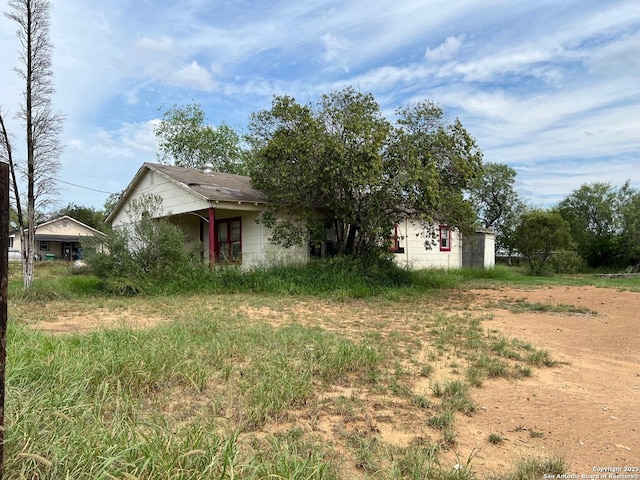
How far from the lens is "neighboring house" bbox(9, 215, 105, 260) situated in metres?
41.8

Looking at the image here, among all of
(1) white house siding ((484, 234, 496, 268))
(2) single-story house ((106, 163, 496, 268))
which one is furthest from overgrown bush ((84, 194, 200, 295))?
(1) white house siding ((484, 234, 496, 268))

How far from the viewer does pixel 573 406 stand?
3848 millimetres

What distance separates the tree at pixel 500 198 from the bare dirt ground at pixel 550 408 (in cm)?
3083

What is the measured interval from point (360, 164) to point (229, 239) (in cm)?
671

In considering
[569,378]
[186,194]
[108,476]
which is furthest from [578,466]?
[186,194]

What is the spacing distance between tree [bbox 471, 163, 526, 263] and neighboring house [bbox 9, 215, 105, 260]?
3423 centimetres

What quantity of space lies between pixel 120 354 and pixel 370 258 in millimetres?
10831

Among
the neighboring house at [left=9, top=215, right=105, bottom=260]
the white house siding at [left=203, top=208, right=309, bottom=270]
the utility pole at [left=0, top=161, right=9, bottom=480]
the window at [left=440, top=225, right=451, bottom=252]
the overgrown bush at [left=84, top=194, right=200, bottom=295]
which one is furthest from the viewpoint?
the neighboring house at [left=9, top=215, right=105, bottom=260]

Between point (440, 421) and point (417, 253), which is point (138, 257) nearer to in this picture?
point (440, 421)

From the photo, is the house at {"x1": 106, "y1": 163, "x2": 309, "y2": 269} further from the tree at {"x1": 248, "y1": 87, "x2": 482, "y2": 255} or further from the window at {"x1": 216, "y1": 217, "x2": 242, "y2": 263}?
the tree at {"x1": 248, "y1": 87, "x2": 482, "y2": 255}

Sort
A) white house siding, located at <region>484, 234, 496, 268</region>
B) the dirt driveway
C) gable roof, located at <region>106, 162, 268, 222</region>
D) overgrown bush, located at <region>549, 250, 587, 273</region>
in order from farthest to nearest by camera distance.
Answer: white house siding, located at <region>484, 234, 496, 268</region>, overgrown bush, located at <region>549, 250, 587, 273</region>, gable roof, located at <region>106, 162, 268, 222</region>, the dirt driveway

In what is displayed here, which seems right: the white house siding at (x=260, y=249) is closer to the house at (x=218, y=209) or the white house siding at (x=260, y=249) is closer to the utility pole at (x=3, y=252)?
the house at (x=218, y=209)

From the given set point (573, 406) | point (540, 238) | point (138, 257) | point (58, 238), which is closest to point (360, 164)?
point (138, 257)

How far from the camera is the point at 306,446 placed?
294 centimetres
